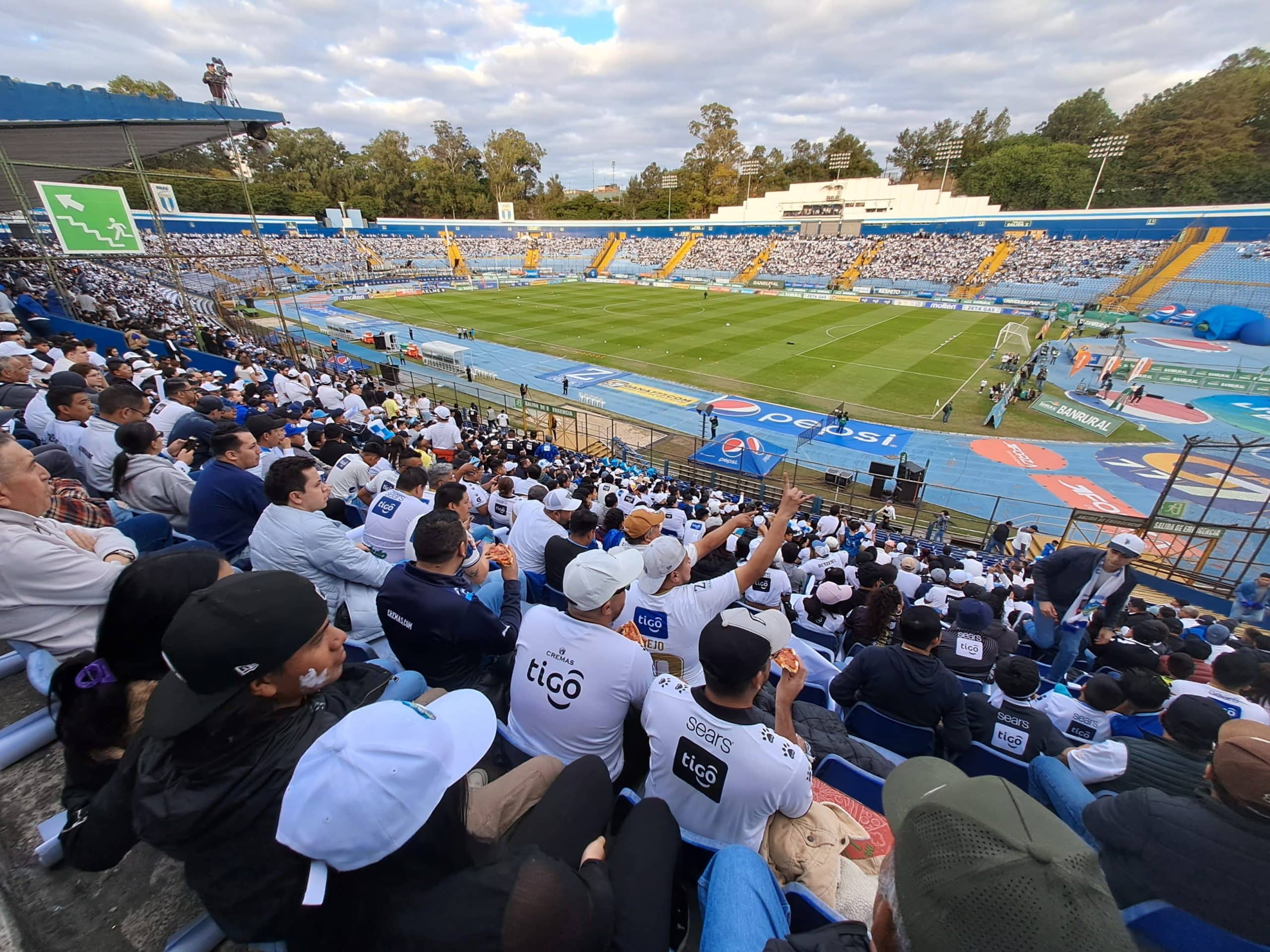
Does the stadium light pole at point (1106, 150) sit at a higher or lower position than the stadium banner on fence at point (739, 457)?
higher

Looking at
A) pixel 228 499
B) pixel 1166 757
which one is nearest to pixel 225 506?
pixel 228 499

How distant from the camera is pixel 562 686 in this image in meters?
2.60

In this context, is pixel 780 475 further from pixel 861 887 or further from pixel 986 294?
pixel 986 294

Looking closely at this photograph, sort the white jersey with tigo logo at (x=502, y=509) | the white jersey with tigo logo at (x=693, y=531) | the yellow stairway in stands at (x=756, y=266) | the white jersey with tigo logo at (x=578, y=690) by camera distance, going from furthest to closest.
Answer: the yellow stairway in stands at (x=756, y=266)
the white jersey with tigo logo at (x=693, y=531)
the white jersey with tigo logo at (x=502, y=509)
the white jersey with tigo logo at (x=578, y=690)

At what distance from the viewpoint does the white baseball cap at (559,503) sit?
643cm

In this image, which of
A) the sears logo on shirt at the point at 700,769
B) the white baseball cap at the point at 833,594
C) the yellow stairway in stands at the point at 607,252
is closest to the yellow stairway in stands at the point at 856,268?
the yellow stairway in stands at the point at 607,252

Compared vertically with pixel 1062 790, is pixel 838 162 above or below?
above

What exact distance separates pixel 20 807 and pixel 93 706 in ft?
2.89

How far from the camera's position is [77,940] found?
1.66 metres

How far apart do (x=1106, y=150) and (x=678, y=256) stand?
4743 centimetres

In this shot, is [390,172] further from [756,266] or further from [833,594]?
[833,594]

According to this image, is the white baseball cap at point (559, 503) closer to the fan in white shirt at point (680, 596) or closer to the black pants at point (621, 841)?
the fan in white shirt at point (680, 596)

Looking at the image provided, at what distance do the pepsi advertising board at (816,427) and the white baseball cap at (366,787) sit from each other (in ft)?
67.1

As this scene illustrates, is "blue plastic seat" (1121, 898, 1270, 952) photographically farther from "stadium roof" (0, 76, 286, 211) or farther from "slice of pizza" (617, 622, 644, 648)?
"stadium roof" (0, 76, 286, 211)
